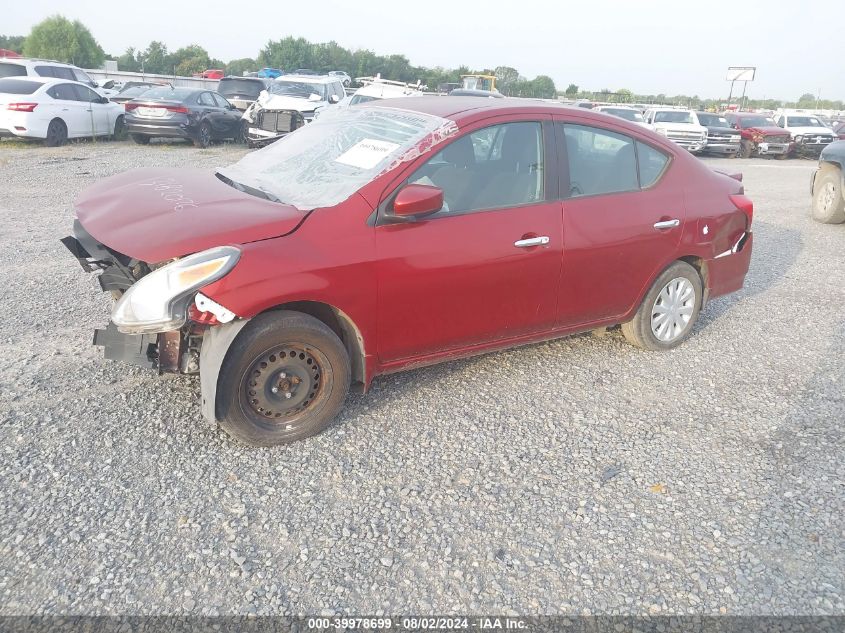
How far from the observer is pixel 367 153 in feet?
13.2

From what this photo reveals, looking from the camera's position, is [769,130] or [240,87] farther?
[769,130]

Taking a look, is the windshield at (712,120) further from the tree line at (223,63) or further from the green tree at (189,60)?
the green tree at (189,60)

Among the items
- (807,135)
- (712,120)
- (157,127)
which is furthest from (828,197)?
(807,135)

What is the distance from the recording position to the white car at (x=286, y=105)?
14.7m

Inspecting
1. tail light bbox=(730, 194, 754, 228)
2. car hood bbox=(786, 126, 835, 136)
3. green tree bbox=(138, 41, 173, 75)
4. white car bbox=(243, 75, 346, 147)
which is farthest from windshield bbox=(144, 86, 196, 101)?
green tree bbox=(138, 41, 173, 75)

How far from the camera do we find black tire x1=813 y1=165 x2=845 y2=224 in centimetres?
1041

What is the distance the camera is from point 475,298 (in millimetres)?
4020

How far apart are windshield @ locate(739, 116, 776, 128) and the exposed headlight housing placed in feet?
91.5

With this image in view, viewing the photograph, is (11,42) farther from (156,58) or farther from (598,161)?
(598,161)

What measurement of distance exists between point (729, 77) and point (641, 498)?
58684 millimetres

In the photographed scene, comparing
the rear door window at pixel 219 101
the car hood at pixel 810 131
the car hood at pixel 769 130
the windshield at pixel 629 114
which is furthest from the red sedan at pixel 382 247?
the car hood at pixel 810 131

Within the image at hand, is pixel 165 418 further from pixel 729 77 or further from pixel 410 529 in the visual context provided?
pixel 729 77

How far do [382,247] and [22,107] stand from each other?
14.3 m

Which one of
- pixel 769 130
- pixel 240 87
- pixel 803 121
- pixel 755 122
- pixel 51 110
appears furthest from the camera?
pixel 803 121
